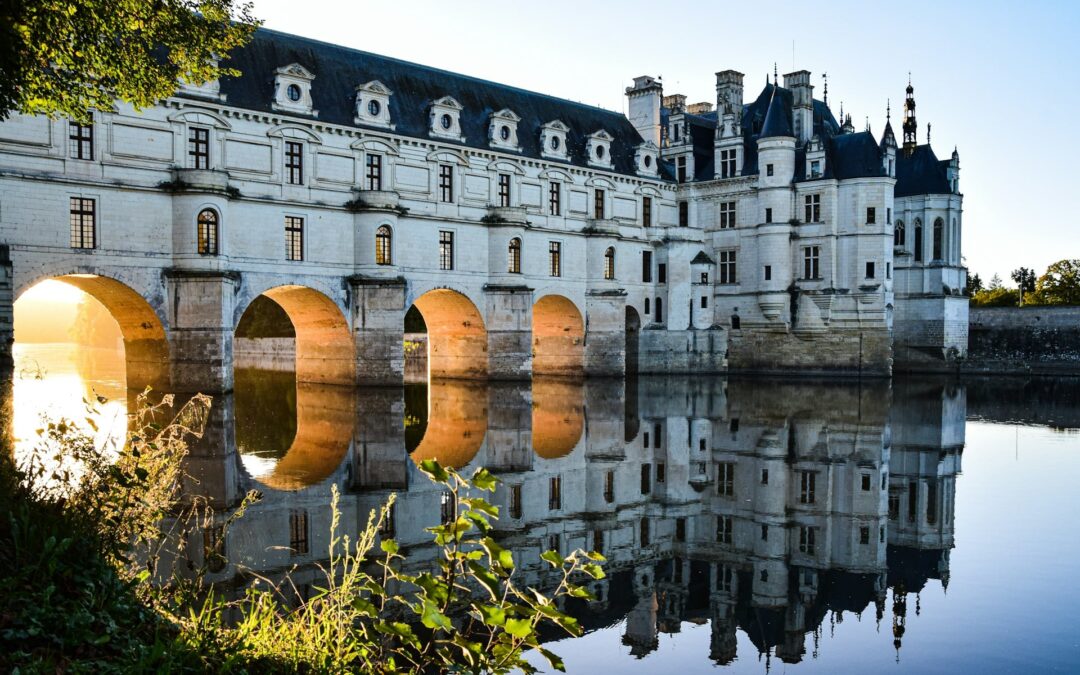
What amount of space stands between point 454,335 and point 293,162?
31.4 ft

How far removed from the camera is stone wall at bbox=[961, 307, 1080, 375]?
150ft

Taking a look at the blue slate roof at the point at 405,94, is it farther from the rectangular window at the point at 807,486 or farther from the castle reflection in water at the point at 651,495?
the rectangular window at the point at 807,486

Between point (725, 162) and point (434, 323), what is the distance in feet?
58.5

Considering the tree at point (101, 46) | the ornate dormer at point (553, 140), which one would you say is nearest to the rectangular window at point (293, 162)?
the ornate dormer at point (553, 140)

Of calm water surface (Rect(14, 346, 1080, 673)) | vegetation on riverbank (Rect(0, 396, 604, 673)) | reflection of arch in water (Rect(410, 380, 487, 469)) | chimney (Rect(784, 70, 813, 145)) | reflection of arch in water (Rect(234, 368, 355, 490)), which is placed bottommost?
calm water surface (Rect(14, 346, 1080, 673))

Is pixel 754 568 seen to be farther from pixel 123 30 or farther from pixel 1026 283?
pixel 1026 283

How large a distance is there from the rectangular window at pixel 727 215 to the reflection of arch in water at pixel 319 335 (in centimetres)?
2218

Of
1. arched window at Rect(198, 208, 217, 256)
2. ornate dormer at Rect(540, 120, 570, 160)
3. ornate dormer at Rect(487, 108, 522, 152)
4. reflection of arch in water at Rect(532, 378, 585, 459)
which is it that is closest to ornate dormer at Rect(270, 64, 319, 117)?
arched window at Rect(198, 208, 217, 256)

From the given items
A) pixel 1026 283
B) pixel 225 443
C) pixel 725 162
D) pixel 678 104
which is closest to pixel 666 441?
pixel 225 443

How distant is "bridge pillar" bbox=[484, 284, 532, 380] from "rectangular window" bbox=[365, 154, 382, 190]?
5.85 meters

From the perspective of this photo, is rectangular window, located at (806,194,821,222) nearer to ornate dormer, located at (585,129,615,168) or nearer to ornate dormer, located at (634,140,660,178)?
ornate dormer, located at (634,140,660,178)

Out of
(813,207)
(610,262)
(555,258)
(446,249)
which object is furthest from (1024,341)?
(446,249)

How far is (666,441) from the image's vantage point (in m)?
19.1

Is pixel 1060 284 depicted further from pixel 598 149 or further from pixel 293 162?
pixel 293 162
